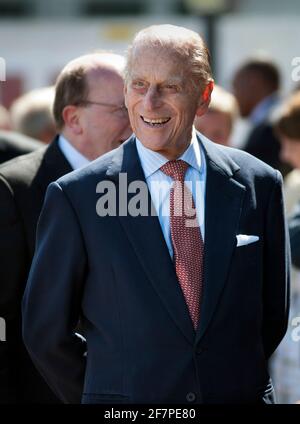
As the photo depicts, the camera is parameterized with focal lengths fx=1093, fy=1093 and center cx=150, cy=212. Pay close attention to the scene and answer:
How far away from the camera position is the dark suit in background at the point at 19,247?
408 cm

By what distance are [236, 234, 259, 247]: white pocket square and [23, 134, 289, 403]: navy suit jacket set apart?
14 millimetres

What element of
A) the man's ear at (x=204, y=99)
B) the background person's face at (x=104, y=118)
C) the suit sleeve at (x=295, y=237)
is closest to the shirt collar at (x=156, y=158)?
the man's ear at (x=204, y=99)

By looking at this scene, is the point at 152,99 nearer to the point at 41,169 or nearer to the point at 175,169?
the point at 175,169

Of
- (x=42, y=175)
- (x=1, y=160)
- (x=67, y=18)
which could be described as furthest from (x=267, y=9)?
(x=42, y=175)

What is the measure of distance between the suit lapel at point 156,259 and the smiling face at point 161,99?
5.7 inches

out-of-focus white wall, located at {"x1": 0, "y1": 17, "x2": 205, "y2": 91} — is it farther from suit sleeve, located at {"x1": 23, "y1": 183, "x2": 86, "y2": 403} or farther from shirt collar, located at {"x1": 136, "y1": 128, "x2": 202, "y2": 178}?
suit sleeve, located at {"x1": 23, "y1": 183, "x2": 86, "y2": 403}

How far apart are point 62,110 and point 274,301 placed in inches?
56.1

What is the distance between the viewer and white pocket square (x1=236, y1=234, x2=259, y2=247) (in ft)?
11.1

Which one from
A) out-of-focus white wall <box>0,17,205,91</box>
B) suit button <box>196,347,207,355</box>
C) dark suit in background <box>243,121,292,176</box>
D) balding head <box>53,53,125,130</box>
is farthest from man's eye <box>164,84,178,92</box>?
out-of-focus white wall <box>0,17,205,91</box>

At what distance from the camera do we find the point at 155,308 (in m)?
3.29

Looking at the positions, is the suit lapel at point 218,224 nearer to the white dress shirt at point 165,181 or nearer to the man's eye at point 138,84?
the white dress shirt at point 165,181

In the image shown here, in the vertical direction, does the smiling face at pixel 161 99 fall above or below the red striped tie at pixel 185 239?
above

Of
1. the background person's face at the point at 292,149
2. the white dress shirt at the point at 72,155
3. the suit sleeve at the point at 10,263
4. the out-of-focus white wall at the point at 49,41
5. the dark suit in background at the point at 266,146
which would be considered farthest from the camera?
the out-of-focus white wall at the point at 49,41

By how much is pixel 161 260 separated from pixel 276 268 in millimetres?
436
